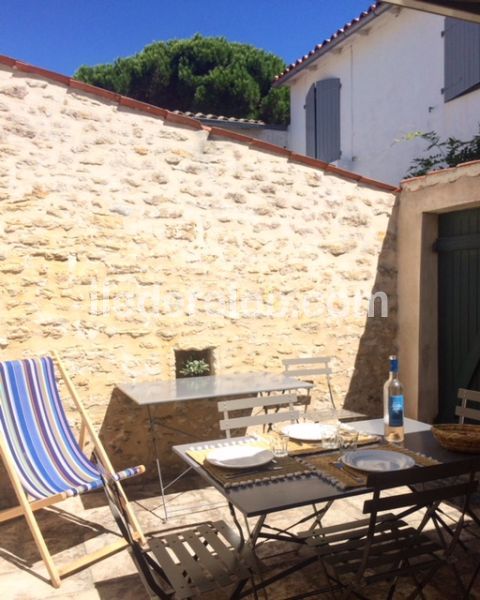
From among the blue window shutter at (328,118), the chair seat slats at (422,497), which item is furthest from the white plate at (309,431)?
the blue window shutter at (328,118)

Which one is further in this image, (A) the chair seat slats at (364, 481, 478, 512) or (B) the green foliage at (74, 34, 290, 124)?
(B) the green foliage at (74, 34, 290, 124)

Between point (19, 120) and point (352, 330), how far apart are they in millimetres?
3134

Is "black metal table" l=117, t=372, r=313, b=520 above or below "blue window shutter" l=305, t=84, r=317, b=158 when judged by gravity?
below

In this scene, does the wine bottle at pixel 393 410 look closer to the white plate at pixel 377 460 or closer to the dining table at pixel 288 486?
the dining table at pixel 288 486

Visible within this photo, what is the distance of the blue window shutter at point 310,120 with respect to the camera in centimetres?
857

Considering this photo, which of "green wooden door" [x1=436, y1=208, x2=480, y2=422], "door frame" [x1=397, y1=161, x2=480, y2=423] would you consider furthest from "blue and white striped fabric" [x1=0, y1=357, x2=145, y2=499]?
"green wooden door" [x1=436, y1=208, x2=480, y2=422]

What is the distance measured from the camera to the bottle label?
2600mm

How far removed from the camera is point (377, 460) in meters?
2.38

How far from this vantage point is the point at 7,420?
3.54 metres

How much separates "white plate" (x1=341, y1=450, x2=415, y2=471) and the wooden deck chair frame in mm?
2271

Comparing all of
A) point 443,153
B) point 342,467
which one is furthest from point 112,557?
point 443,153

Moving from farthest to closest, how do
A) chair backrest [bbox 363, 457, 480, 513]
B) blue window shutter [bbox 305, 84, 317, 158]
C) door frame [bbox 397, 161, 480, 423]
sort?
blue window shutter [bbox 305, 84, 317, 158] → door frame [bbox 397, 161, 480, 423] → chair backrest [bbox 363, 457, 480, 513]

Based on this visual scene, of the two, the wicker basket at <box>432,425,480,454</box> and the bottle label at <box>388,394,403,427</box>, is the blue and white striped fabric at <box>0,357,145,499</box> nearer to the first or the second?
the bottle label at <box>388,394,403,427</box>

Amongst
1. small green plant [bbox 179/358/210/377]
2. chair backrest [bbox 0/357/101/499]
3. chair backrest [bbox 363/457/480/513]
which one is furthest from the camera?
small green plant [bbox 179/358/210/377]
